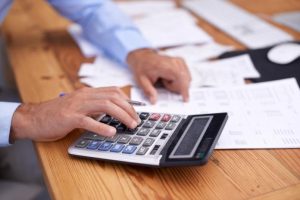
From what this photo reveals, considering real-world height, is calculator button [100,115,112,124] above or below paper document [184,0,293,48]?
below

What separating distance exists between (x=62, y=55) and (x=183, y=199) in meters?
0.59

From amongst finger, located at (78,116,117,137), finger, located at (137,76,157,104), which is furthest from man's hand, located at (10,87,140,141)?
finger, located at (137,76,157,104)

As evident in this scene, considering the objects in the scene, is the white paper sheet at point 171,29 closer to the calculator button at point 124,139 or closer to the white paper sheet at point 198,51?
the white paper sheet at point 198,51

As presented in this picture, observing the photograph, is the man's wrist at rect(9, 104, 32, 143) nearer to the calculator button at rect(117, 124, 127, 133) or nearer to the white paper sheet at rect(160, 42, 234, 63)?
the calculator button at rect(117, 124, 127, 133)

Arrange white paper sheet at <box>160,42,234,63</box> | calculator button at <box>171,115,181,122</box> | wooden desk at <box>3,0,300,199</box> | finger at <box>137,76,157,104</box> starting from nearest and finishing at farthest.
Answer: wooden desk at <box>3,0,300,199</box> → calculator button at <box>171,115,181,122</box> → finger at <box>137,76,157,104</box> → white paper sheet at <box>160,42,234,63</box>

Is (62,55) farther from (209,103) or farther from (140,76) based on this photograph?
(209,103)

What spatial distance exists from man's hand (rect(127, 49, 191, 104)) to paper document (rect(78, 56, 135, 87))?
0.03m

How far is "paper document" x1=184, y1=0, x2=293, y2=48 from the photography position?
0.94m

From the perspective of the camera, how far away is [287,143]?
551 mm

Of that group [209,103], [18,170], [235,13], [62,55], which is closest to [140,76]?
[209,103]

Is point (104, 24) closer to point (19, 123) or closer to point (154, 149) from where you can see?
point (19, 123)

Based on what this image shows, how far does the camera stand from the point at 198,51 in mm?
914

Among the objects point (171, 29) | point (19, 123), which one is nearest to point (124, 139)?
point (19, 123)

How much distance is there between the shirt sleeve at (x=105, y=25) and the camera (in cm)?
90
